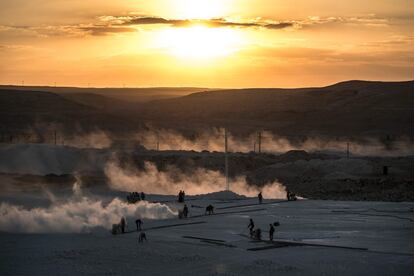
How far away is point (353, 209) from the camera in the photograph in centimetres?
5041

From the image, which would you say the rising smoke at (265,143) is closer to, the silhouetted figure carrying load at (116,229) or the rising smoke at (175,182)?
the rising smoke at (175,182)

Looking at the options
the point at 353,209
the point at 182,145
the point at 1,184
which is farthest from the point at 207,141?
the point at 353,209

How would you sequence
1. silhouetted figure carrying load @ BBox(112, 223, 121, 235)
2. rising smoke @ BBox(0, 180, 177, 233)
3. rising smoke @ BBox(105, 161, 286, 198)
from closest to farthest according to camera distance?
1. silhouetted figure carrying load @ BBox(112, 223, 121, 235)
2. rising smoke @ BBox(0, 180, 177, 233)
3. rising smoke @ BBox(105, 161, 286, 198)

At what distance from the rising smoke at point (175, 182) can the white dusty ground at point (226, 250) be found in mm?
20351

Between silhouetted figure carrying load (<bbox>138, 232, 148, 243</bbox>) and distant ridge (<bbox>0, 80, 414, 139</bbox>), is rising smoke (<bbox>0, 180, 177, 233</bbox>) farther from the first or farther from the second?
distant ridge (<bbox>0, 80, 414, 139</bbox>)

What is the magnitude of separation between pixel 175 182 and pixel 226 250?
3945 cm

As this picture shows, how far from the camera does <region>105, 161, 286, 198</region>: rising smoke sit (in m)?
66.4

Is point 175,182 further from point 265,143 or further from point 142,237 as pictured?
point 265,143

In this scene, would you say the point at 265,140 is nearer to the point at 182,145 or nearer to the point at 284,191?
the point at 182,145

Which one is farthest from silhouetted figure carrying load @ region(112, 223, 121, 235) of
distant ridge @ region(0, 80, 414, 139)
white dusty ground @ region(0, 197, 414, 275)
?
distant ridge @ region(0, 80, 414, 139)

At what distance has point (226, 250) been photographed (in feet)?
112

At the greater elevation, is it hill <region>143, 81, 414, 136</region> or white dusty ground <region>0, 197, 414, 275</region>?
hill <region>143, 81, 414, 136</region>

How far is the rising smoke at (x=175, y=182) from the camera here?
218 feet

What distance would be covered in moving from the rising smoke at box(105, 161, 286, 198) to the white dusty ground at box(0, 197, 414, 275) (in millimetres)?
20351
